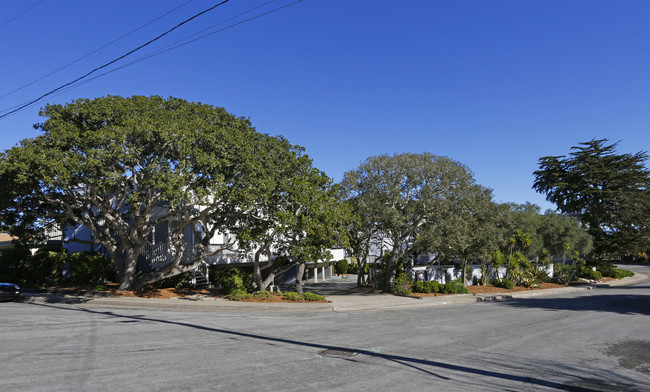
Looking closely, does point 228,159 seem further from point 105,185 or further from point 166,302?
point 166,302

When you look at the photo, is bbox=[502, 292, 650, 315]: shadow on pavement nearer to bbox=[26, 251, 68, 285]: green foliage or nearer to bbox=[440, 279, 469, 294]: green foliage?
bbox=[440, 279, 469, 294]: green foliage

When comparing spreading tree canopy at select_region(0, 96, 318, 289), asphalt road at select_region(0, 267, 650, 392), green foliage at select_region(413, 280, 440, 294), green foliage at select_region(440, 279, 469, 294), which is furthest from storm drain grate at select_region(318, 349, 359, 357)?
green foliage at select_region(440, 279, 469, 294)

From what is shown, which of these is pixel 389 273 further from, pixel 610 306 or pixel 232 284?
pixel 610 306

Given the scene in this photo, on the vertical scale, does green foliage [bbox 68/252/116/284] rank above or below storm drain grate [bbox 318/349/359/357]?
above

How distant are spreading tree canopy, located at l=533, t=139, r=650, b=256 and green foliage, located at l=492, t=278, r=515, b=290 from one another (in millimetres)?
19674

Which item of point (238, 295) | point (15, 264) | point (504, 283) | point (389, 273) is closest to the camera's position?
point (238, 295)

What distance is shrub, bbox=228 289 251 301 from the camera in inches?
727

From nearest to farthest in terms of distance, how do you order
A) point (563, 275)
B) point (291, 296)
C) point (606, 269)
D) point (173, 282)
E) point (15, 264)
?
point (291, 296) → point (173, 282) → point (15, 264) → point (563, 275) → point (606, 269)

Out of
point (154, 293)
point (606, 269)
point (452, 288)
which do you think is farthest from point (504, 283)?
point (154, 293)

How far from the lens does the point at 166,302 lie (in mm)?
17172

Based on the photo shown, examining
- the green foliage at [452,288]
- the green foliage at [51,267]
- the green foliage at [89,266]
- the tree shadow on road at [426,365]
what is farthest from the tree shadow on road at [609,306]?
the green foliage at [51,267]

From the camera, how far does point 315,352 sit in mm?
8992

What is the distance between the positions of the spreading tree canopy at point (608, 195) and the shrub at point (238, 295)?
3709 centimetres

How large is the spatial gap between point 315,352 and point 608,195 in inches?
1670
